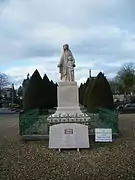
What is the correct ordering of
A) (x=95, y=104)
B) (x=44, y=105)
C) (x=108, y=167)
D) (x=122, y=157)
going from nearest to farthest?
1. (x=108, y=167)
2. (x=122, y=157)
3. (x=95, y=104)
4. (x=44, y=105)

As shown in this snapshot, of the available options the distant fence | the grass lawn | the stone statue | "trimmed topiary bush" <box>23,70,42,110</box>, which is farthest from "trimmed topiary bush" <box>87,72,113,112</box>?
the grass lawn

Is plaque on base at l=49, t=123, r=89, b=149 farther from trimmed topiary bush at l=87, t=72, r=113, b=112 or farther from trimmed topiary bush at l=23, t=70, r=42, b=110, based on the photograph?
trimmed topiary bush at l=23, t=70, r=42, b=110

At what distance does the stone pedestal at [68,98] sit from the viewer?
17703 millimetres

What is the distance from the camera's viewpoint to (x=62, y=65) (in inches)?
756

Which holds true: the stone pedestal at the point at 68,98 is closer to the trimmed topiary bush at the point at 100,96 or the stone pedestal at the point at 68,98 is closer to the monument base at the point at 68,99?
the monument base at the point at 68,99

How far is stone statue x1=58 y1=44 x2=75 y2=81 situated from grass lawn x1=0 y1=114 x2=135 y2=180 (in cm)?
677

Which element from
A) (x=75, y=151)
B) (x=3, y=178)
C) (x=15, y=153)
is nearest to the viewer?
(x=3, y=178)

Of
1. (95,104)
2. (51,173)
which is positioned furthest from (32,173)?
(95,104)

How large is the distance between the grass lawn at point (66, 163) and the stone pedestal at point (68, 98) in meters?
5.35

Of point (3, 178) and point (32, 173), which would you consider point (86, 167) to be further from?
point (3, 178)

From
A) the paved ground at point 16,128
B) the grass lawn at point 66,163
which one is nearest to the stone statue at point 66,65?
the paved ground at point 16,128

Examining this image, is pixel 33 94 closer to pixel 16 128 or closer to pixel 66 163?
pixel 16 128

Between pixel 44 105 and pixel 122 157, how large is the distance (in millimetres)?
23738

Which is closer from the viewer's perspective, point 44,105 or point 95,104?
point 95,104
